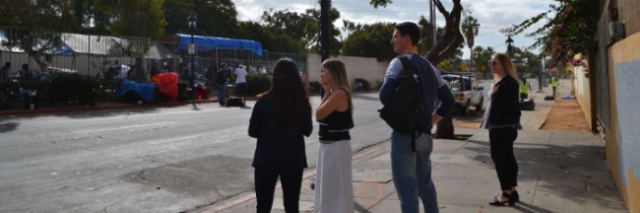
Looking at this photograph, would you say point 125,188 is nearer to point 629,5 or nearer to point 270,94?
point 270,94

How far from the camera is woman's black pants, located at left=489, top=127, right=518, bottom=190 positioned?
5.23 m

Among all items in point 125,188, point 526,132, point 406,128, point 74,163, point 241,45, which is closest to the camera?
point 406,128

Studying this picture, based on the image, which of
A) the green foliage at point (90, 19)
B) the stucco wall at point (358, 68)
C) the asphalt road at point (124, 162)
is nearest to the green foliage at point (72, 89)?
the asphalt road at point (124, 162)

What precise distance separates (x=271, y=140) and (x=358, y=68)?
38524 millimetres

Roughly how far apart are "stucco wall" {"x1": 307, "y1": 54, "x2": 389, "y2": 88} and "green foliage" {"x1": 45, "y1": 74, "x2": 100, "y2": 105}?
1928 centimetres

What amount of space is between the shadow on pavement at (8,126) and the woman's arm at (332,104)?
9369mm

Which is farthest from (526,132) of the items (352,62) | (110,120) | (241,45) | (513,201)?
(352,62)

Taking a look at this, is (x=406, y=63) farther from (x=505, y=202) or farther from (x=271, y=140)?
(x=505, y=202)

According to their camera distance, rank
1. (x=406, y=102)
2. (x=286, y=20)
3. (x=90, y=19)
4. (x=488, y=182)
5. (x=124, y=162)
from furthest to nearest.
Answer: (x=286, y=20)
(x=90, y=19)
(x=124, y=162)
(x=488, y=182)
(x=406, y=102)

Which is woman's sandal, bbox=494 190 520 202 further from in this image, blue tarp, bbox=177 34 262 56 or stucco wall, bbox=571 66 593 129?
blue tarp, bbox=177 34 262 56

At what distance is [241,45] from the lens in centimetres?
2973

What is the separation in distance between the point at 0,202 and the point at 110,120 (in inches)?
317

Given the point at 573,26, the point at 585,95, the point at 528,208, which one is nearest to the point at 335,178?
the point at 528,208

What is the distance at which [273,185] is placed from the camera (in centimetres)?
385
